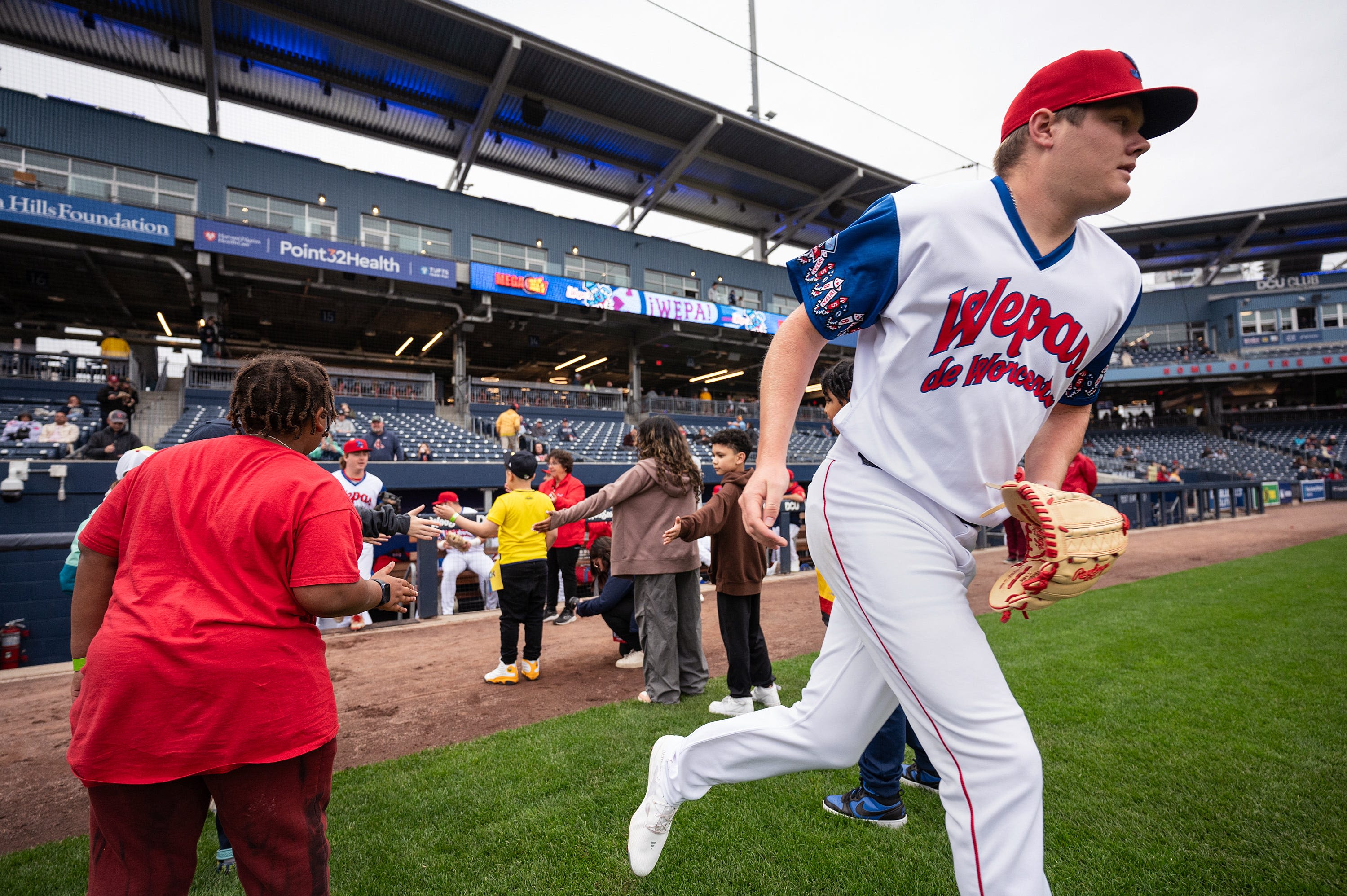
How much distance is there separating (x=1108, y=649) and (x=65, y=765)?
23.1 ft

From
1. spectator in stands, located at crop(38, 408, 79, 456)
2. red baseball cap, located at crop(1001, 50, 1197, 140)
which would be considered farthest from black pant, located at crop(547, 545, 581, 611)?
spectator in stands, located at crop(38, 408, 79, 456)

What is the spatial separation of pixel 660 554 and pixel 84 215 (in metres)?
18.5

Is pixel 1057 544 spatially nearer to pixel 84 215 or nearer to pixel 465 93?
pixel 84 215

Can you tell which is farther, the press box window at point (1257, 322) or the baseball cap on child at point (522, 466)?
the press box window at point (1257, 322)

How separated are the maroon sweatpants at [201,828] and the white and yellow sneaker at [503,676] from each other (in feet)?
10.9

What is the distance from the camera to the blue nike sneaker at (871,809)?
97.2 inches

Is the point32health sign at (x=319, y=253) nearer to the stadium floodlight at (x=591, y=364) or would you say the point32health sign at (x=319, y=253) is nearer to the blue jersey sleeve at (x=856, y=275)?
the stadium floodlight at (x=591, y=364)

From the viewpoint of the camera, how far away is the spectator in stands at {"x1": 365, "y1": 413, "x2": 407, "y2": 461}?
40.1 ft

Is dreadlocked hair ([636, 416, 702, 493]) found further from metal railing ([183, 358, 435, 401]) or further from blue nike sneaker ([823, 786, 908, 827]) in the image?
metal railing ([183, 358, 435, 401])

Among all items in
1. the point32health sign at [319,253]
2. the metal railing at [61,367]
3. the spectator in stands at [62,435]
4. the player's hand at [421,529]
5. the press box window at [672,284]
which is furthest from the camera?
the press box window at [672,284]

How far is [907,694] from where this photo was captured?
140cm

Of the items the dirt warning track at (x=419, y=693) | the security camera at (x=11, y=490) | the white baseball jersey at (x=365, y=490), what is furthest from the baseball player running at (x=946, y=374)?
the security camera at (x=11, y=490)

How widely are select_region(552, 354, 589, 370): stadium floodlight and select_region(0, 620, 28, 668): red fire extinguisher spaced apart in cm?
2227

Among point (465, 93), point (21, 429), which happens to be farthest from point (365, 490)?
point (465, 93)
